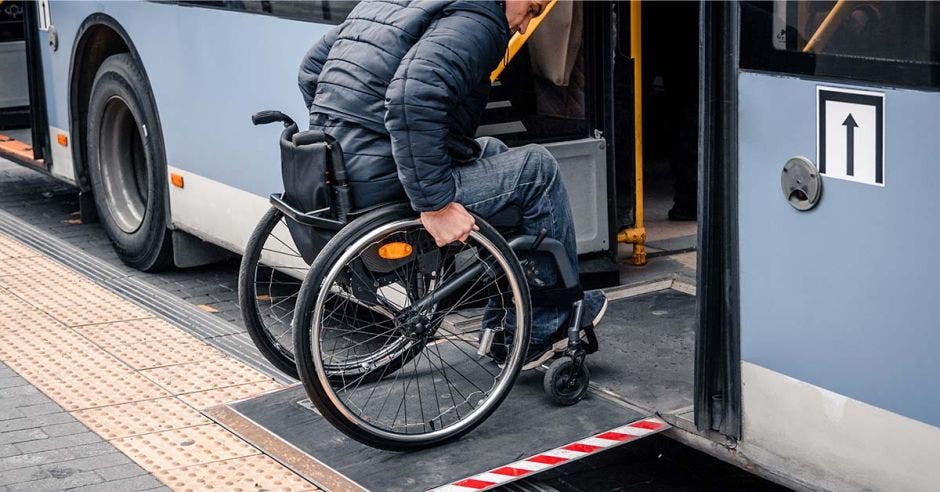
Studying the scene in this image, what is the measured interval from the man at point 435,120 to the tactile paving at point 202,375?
55.2 inches

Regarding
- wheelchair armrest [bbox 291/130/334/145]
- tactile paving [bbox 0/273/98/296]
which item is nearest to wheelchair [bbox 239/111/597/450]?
wheelchair armrest [bbox 291/130/334/145]

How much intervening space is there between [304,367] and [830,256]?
1.60 meters

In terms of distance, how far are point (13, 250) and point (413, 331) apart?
414 cm

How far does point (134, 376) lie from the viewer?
5.46 m

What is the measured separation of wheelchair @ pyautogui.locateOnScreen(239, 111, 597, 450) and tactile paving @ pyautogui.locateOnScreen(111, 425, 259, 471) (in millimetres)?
365

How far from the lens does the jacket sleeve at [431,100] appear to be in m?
3.95

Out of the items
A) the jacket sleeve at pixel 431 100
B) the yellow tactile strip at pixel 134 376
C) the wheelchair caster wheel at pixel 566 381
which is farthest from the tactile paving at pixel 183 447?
the jacket sleeve at pixel 431 100

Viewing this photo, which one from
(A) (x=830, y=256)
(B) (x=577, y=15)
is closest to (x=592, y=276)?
(B) (x=577, y=15)

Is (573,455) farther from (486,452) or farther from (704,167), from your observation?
(704,167)

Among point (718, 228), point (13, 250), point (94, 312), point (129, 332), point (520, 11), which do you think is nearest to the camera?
point (718, 228)

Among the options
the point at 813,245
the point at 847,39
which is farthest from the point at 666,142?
the point at 847,39

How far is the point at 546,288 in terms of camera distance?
4.50m

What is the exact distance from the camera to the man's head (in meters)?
4.25

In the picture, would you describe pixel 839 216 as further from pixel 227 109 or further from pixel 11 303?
pixel 11 303
